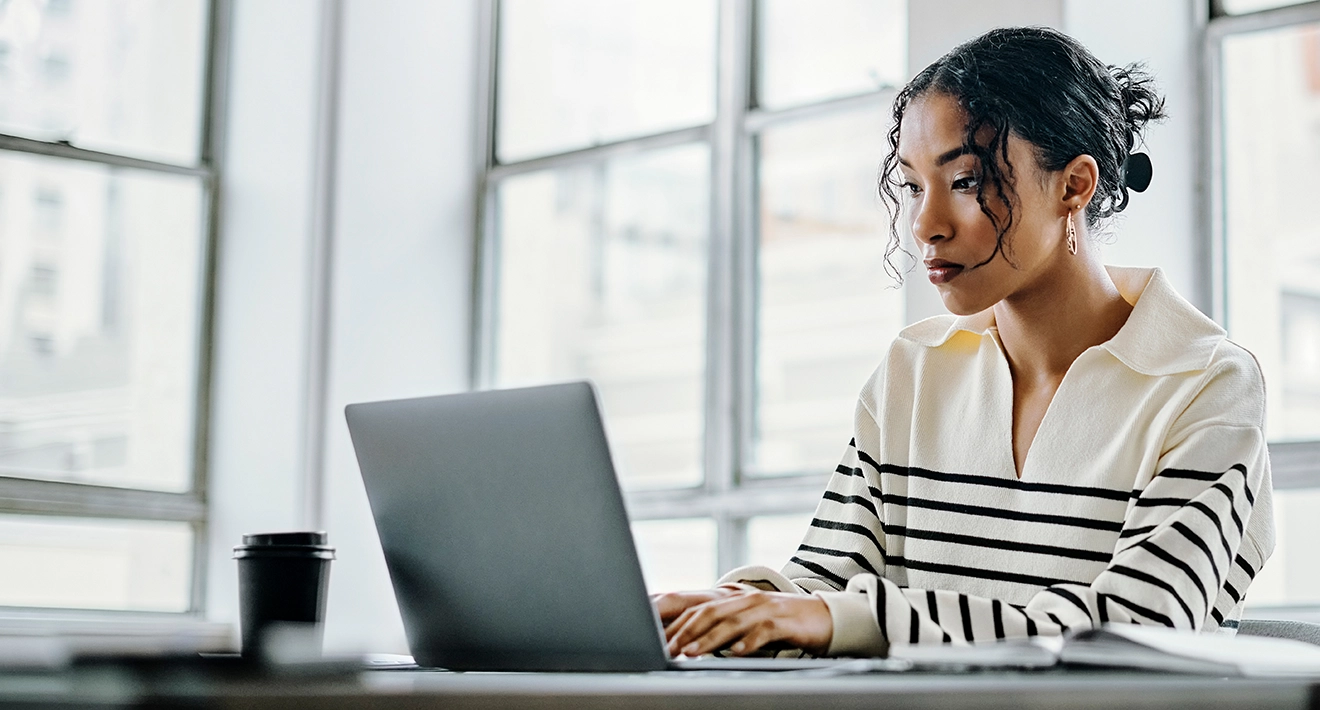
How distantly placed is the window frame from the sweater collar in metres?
0.93

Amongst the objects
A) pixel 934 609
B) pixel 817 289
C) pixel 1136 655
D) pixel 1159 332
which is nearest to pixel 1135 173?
pixel 1159 332

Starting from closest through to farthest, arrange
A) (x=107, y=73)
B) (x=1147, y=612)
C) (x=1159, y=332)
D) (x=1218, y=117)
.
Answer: (x=1147, y=612) → (x=1159, y=332) → (x=1218, y=117) → (x=107, y=73)

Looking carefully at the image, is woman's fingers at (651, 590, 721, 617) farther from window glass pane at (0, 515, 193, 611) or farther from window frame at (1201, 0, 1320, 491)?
window glass pane at (0, 515, 193, 611)

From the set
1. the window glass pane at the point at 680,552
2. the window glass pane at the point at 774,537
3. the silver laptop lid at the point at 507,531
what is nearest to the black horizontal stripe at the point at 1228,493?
the silver laptop lid at the point at 507,531

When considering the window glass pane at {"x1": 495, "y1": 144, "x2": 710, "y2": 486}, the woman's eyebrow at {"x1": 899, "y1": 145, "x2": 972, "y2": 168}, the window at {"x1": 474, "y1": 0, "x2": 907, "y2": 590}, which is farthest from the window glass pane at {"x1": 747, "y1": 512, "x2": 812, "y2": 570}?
the woman's eyebrow at {"x1": 899, "y1": 145, "x2": 972, "y2": 168}

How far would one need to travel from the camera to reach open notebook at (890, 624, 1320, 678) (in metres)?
0.76

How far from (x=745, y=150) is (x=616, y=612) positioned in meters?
2.19

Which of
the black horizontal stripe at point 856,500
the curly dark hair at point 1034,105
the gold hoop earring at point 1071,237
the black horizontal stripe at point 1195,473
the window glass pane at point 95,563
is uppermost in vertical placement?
the curly dark hair at point 1034,105

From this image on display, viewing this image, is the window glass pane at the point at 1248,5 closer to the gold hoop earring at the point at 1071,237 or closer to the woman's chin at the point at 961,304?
the gold hoop earring at the point at 1071,237

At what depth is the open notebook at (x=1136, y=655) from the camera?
30.0 inches

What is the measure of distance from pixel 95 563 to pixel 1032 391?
2294mm

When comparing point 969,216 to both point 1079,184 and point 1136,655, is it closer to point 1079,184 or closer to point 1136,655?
point 1079,184

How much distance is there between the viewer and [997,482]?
1464 mm

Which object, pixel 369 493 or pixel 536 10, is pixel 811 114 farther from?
pixel 369 493
